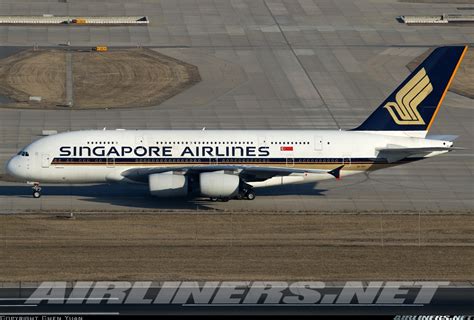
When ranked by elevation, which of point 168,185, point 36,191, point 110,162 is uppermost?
point 110,162

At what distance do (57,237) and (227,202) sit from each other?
12789 millimetres

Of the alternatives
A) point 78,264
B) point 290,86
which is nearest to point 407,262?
point 78,264

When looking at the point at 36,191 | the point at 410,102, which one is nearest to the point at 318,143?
the point at 410,102

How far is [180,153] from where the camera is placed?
73.8 meters

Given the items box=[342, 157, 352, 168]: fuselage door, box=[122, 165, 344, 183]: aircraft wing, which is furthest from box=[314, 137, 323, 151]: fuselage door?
box=[342, 157, 352, 168]: fuselage door

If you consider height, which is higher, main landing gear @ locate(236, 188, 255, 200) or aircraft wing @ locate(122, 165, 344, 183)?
aircraft wing @ locate(122, 165, 344, 183)

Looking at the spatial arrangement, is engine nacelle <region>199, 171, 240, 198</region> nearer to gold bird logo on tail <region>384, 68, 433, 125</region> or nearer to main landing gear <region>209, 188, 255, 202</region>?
main landing gear <region>209, 188, 255, 202</region>

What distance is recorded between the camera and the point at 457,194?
78062 mm

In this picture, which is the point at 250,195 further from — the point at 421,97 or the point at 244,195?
the point at 421,97

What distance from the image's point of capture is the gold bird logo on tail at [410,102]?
251 feet

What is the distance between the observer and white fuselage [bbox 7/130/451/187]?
241ft

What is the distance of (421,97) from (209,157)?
1421 cm

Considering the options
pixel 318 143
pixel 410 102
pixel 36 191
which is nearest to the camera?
pixel 318 143

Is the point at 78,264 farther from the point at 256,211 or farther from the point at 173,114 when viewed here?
the point at 173,114
